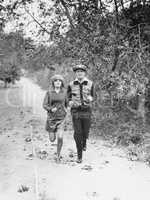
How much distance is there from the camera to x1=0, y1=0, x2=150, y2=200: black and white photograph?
7.07 metres

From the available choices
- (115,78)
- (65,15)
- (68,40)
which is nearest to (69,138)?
(115,78)

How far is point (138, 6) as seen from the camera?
13.4 meters

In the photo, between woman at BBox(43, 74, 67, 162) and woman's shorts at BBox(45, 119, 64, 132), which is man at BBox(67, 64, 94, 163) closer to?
woman at BBox(43, 74, 67, 162)

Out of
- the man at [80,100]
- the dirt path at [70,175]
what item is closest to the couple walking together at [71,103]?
the man at [80,100]

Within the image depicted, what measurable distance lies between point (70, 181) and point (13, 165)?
1.76 m

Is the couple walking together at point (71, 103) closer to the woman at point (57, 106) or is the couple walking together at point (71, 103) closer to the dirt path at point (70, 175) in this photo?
the woman at point (57, 106)

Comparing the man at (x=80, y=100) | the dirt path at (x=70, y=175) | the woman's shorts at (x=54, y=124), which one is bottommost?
the dirt path at (x=70, y=175)

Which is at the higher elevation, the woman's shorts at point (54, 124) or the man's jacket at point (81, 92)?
the man's jacket at point (81, 92)

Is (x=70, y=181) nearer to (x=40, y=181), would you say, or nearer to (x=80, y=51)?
(x=40, y=181)

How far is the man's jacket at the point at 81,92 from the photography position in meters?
8.40

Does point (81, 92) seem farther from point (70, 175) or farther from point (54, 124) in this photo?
point (70, 175)

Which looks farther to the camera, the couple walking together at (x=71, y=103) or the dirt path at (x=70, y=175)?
the couple walking together at (x=71, y=103)

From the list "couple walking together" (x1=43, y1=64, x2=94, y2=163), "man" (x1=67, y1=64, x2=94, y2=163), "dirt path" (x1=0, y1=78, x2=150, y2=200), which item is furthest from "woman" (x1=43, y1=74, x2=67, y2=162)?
"dirt path" (x1=0, y1=78, x2=150, y2=200)

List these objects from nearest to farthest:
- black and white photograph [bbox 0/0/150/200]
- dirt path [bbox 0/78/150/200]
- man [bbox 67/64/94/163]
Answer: dirt path [bbox 0/78/150/200] → black and white photograph [bbox 0/0/150/200] → man [bbox 67/64/94/163]
